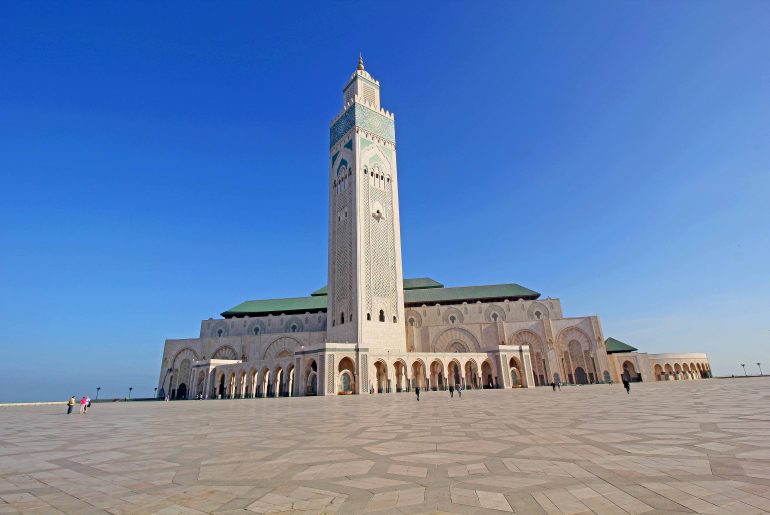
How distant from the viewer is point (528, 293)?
49.5 meters

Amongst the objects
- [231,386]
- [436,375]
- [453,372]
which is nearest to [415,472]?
[453,372]

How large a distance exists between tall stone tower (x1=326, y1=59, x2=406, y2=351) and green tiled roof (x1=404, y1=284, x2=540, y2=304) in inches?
462

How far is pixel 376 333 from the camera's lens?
3609 centimetres

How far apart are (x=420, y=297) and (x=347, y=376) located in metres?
19.9

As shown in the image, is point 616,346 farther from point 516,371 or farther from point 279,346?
point 279,346

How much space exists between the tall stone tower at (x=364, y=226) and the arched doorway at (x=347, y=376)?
202 centimetres

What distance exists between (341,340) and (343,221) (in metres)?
12.0

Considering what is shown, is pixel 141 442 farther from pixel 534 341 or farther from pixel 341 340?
pixel 534 341

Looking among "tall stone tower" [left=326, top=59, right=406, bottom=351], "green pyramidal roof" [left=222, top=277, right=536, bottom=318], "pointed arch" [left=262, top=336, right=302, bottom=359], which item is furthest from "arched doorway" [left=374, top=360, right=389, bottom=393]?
"green pyramidal roof" [left=222, top=277, right=536, bottom=318]

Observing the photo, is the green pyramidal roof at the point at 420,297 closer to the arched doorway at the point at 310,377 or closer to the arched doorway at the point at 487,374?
the arched doorway at the point at 487,374

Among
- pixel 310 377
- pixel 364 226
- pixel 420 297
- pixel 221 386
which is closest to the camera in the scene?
pixel 310 377

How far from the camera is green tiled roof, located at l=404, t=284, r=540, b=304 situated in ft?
162

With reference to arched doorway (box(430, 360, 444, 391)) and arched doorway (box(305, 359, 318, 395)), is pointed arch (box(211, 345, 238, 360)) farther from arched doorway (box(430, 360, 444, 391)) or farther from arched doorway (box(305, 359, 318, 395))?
arched doorway (box(430, 360, 444, 391))

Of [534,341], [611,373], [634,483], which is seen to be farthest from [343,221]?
[634,483]
